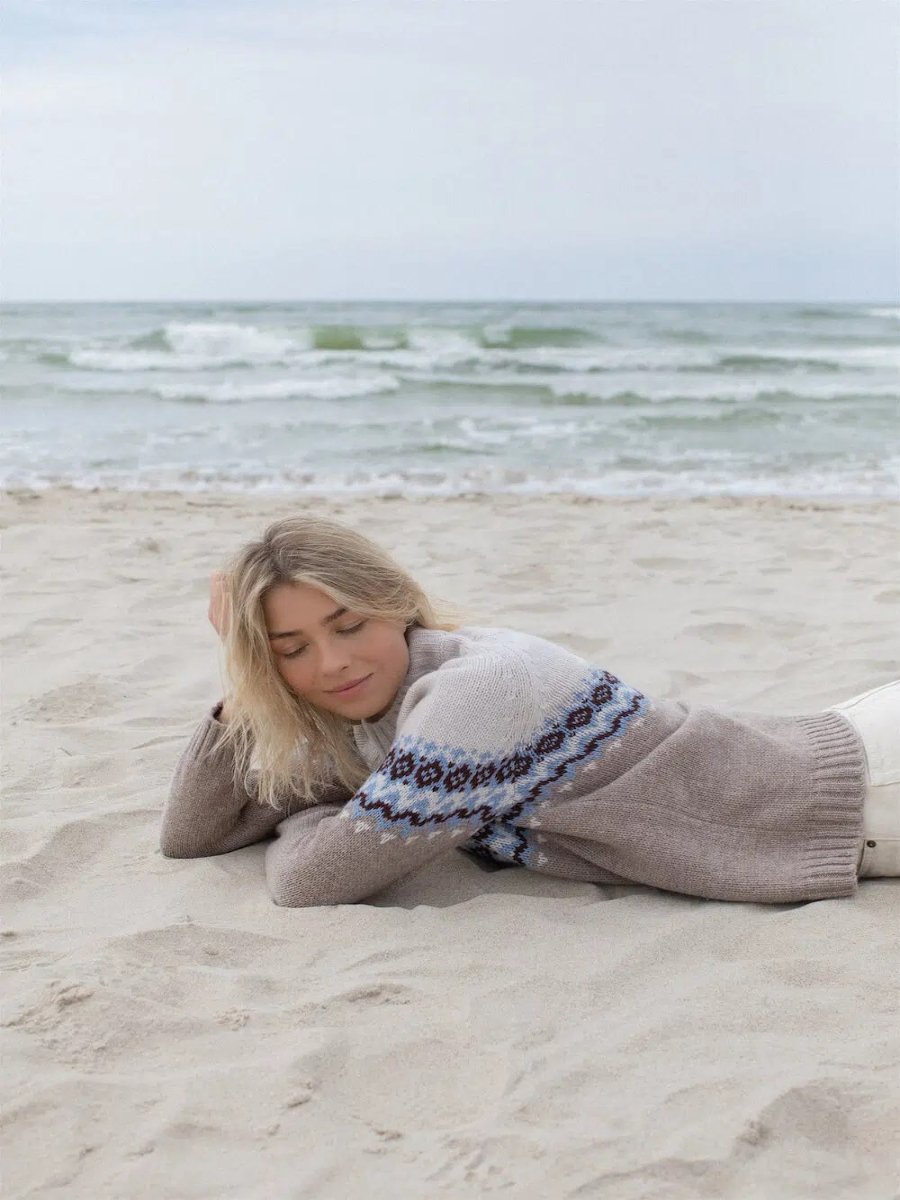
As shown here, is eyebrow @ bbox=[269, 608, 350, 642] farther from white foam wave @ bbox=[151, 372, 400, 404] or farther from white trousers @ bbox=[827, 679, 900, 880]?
white foam wave @ bbox=[151, 372, 400, 404]

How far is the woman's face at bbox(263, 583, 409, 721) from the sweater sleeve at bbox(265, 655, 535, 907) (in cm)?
12

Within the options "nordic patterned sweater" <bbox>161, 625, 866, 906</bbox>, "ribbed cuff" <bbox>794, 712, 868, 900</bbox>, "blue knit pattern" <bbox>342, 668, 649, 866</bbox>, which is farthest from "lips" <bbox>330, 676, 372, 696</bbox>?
"ribbed cuff" <bbox>794, 712, 868, 900</bbox>

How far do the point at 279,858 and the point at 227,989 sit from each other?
45 cm

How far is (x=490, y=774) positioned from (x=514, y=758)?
6 cm

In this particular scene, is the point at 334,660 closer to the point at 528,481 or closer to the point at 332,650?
the point at 332,650

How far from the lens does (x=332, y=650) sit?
2.72 meters

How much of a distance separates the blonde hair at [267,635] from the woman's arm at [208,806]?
0.05 metres

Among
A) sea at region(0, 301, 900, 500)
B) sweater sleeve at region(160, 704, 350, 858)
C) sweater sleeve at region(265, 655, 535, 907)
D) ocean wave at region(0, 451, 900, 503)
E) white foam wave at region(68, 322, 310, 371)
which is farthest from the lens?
white foam wave at region(68, 322, 310, 371)

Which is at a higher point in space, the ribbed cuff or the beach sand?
the ribbed cuff

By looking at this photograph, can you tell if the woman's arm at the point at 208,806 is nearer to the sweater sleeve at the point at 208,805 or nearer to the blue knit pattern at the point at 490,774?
the sweater sleeve at the point at 208,805

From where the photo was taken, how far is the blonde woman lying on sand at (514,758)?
2.60m

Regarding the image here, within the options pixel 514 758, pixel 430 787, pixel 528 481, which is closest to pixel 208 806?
pixel 430 787

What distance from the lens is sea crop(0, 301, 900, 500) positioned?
1034cm

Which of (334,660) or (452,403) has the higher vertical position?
(334,660)
